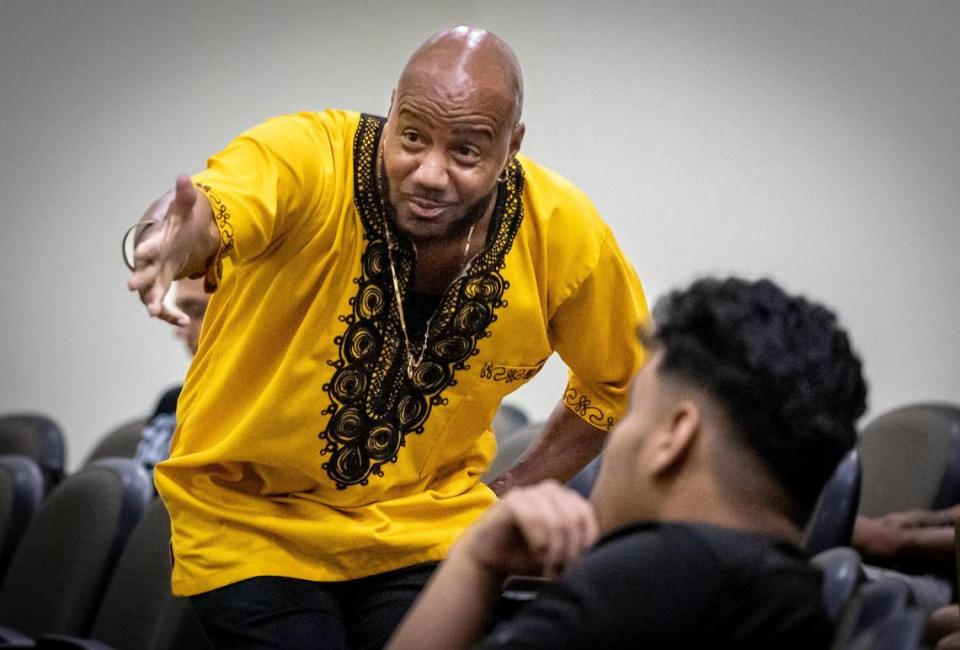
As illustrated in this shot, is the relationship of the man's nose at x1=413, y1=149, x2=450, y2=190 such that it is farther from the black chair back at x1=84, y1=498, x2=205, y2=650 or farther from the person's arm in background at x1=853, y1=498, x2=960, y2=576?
the person's arm in background at x1=853, y1=498, x2=960, y2=576

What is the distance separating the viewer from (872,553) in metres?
3.02

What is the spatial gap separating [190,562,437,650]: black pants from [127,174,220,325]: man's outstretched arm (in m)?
0.50

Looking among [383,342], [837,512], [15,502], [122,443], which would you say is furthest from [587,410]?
[122,443]

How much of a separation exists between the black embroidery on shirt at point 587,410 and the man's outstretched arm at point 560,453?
1 cm

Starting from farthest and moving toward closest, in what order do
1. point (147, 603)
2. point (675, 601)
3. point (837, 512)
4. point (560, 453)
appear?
point (147, 603), point (837, 512), point (560, 453), point (675, 601)

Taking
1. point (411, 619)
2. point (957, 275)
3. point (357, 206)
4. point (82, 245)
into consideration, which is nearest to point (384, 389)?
point (357, 206)

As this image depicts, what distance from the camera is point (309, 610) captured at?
76.2 inches

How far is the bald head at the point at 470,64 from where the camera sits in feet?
6.29

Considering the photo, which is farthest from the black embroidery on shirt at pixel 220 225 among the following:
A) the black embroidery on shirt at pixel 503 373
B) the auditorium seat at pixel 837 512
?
the auditorium seat at pixel 837 512

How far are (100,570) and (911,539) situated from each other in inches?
73.2

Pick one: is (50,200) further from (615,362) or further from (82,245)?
(615,362)

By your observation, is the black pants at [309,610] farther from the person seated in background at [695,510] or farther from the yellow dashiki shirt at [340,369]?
the person seated in background at [695,510]

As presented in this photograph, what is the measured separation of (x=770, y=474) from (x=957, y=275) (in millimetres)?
3041

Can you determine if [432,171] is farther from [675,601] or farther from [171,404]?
[171,404]
